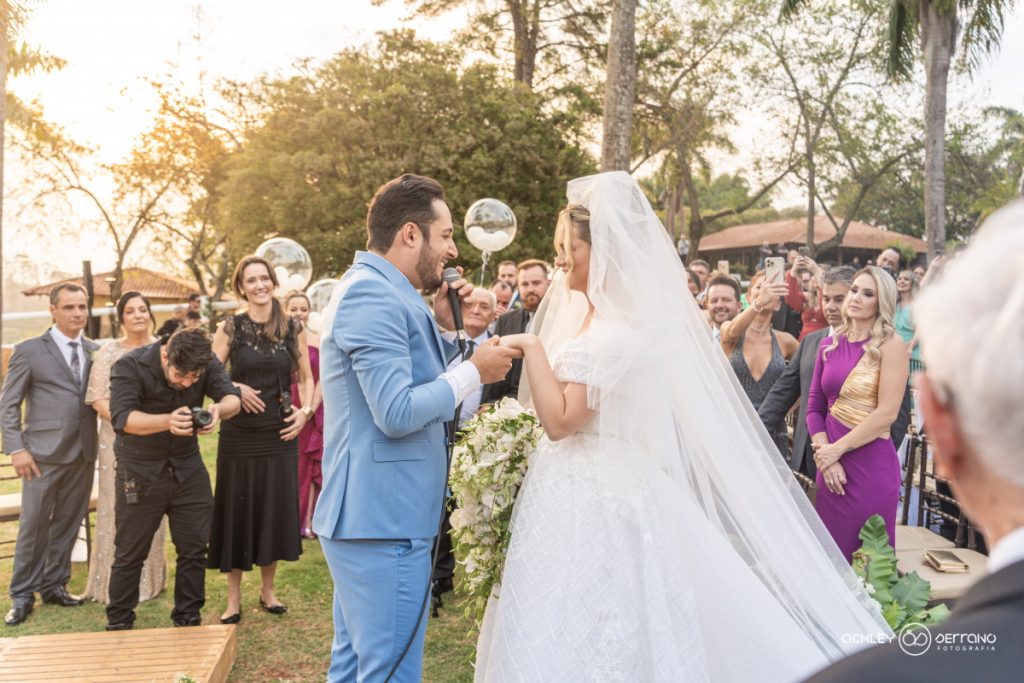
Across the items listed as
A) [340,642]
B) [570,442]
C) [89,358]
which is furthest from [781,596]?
[89,358]

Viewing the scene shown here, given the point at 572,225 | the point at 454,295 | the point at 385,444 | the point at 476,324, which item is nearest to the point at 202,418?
the point at 476,324

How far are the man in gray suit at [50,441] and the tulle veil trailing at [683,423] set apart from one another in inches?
174

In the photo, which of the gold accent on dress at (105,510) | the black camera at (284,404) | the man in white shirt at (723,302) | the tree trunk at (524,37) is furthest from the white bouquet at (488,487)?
the tree trunk at (524,37)

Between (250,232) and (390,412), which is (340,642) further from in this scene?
(250,232)

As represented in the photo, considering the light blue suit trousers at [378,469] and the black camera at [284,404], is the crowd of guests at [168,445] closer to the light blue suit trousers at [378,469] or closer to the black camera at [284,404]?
the black camera at [284,404]

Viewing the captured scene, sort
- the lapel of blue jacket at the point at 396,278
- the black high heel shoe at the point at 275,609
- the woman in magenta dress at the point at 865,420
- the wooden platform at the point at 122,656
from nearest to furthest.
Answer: the lapel of blue jacket at the point at 396,278, the wooden platform at the point at 122,656, the woman in magenta dress at the point at 865,420, the black high heel shoe at the point at 275,609

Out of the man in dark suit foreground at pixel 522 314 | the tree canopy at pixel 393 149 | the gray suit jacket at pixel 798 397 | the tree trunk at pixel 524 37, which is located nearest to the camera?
the gray suit jacket at pixel 798 397

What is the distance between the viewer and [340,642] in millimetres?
3025

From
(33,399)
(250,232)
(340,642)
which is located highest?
(250,232)

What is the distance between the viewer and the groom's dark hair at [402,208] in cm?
301

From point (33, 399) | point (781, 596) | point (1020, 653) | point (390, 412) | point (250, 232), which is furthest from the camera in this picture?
point (250, 232)

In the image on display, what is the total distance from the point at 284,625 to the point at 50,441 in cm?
224

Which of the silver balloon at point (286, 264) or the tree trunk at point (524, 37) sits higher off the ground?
the tree trunk at point (524, 37)

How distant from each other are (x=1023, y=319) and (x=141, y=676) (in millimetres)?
4458
